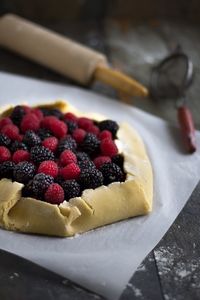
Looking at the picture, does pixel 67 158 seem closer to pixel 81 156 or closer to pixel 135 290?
pixel 81 156

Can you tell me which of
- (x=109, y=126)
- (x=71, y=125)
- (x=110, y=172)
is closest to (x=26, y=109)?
(x=71, y=125)

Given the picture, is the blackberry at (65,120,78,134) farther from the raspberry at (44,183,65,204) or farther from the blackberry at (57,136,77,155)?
the raspberry at (44,183,65,204)

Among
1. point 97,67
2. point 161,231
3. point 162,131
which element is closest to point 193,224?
point 161,231

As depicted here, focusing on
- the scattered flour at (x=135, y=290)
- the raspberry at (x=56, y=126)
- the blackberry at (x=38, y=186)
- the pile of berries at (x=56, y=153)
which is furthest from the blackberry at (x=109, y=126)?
the scattered flour at (x=135, y=290)

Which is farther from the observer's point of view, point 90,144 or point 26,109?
point 26,109

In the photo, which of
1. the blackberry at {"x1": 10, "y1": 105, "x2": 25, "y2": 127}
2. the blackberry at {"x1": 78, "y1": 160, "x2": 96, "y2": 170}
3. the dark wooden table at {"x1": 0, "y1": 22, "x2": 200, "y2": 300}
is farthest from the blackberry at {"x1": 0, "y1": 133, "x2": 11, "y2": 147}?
the dark wooden table at {"x1": 0, "y1": 22, "x2": 200, "y2": 300}

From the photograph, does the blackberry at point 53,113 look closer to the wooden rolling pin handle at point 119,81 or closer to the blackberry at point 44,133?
the blackberry at point 44,133

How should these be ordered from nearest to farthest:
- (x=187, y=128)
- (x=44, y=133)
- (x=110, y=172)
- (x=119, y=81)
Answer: (x=110, y=172) < (x=44, y=133) < (x=187, y=128) < (x=119, y=81)
